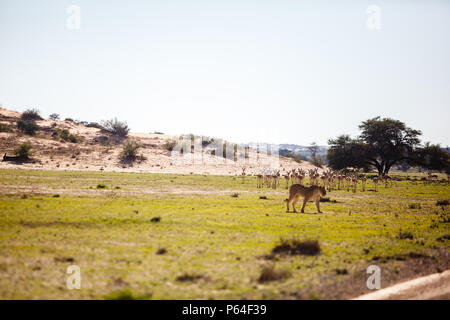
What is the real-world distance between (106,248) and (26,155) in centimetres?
5528

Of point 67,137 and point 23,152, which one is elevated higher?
point 67,137

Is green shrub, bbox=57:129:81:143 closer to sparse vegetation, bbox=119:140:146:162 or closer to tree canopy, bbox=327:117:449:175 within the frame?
sparse vegetation, bbox=119:140:146:162

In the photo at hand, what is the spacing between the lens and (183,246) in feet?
40.0

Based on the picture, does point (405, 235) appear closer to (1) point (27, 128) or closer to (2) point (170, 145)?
(2) point (170, 145)

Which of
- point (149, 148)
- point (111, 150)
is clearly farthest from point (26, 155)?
point (149, 148)

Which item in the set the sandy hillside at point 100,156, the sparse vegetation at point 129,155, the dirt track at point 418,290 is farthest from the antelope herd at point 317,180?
the dirt track at point 418,290

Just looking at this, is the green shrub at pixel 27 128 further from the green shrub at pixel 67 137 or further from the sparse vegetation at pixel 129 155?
the sparse vegetation at pixel 129 155

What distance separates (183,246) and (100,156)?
61814mm

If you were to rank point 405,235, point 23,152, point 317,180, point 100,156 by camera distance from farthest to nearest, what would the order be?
point 100,156 < point 23,152 < point 317,180 < point 405,235

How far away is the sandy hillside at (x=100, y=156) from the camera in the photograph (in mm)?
63250

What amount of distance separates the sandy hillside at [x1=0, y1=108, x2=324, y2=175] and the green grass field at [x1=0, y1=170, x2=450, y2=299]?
43.4 metres

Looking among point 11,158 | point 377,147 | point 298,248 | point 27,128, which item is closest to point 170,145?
point 27,128

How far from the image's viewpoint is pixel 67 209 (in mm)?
18844
